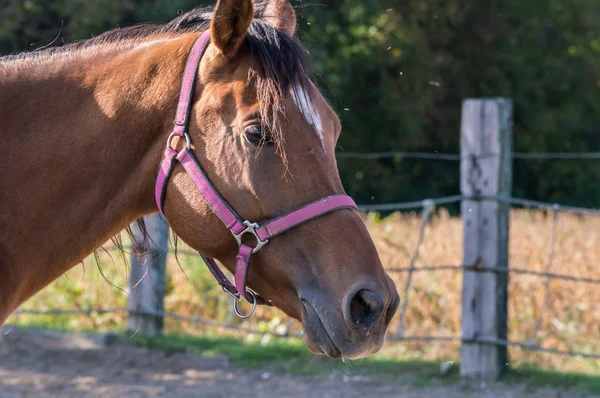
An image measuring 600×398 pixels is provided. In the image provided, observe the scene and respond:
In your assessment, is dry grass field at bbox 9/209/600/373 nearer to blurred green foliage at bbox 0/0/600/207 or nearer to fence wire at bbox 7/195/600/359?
fence wire at bbox 7/195/600/359

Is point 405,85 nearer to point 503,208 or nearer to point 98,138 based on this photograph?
point 503,208

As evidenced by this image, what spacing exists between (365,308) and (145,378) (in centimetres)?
380

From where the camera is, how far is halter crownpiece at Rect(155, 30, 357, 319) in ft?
6.99

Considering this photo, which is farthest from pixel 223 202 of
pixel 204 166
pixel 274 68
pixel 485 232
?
pixel 485 232

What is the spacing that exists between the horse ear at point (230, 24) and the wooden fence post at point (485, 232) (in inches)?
130

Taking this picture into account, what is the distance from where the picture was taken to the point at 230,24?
2.20 metres

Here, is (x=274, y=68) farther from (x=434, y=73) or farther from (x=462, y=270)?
(x=434, y=73)

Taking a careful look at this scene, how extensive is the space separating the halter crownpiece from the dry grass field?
4.04m

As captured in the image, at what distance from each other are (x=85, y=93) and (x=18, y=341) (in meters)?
4.51

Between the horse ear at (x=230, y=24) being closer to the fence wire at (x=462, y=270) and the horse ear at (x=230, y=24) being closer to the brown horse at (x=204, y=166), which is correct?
the brown horse at (x=204, y=166)

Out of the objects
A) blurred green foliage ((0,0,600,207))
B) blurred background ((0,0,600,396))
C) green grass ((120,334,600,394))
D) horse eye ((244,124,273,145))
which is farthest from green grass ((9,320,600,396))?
blurred green foliage ((0,0,600,207))

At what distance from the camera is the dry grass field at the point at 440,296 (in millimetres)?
6535

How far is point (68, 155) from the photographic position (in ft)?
7.53

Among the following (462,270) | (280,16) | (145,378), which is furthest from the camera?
(145,378)
